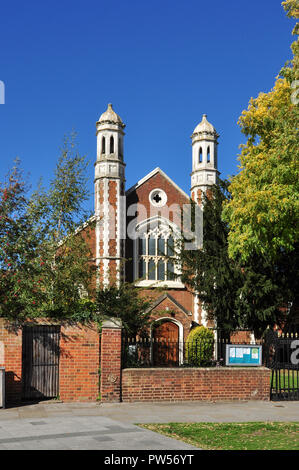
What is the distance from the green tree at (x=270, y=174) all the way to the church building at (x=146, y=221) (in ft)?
27.9

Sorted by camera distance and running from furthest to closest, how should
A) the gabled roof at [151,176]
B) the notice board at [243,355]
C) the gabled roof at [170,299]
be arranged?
the gabled roof at [151,176] → the gabled roof at [170,299] → the notice board at [243,355]

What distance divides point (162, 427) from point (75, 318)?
433 centimetres

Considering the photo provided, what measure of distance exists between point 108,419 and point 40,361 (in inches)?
122

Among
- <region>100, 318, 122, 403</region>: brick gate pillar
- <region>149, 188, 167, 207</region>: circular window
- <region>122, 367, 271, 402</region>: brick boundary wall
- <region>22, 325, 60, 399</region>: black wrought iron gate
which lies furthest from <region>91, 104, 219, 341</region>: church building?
<region>22, 325, 60, 399</region>: black wrought iron gate

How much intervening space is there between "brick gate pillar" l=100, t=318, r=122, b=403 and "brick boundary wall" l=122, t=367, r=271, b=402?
0.25 m

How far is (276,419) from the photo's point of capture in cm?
1159

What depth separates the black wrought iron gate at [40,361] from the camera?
43.1 ft

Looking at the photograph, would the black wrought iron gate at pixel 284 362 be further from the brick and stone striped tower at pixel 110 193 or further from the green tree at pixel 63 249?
the brick and stone striped tower at pixel 110 193

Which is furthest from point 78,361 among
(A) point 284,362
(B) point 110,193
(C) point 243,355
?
(B) point 110,193

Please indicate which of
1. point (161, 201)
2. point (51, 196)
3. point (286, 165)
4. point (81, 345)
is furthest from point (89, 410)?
point (161, 201)

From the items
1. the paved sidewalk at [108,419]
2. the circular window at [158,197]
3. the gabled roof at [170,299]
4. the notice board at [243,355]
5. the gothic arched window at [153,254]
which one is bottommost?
the paved sidewalk at [108,419]

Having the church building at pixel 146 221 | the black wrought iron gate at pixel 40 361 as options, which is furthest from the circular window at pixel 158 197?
the black wrought iron gate at pixel 40 361

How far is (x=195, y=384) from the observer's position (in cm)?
1425

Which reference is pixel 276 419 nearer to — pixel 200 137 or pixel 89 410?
pixel 89 410
